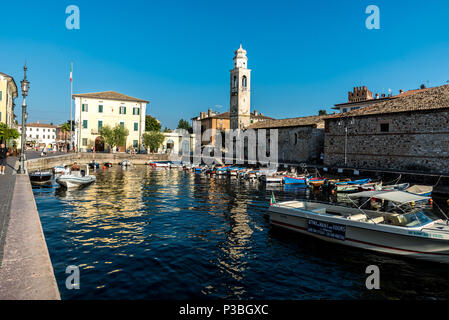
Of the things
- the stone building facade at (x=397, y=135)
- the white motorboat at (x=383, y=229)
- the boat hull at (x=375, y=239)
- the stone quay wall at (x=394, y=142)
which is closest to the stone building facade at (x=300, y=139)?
the stone quay wall at (x=394, y=142)

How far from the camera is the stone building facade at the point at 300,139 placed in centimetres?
4447

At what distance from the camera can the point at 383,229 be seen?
1015cm

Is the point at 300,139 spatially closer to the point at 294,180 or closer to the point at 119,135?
the point at 294,180

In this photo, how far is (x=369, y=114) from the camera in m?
34.0

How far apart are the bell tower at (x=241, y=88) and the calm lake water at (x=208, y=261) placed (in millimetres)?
42987

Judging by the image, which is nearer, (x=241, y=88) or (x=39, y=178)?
(x=39, y=178)

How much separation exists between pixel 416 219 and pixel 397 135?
981 inches

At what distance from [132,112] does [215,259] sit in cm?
5753

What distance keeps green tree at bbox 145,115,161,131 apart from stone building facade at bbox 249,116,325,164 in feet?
144

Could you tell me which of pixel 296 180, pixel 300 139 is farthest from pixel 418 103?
pixel 300 139

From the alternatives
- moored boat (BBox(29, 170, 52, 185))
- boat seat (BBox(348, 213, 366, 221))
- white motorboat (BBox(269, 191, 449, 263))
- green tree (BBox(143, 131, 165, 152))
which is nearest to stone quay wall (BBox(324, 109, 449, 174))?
white motorboat (BBox(269, 191, 449, 263))

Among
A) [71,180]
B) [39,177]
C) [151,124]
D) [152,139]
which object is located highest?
[151,124]
